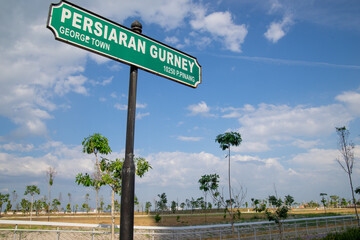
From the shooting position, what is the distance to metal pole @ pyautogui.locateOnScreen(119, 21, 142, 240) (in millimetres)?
2816

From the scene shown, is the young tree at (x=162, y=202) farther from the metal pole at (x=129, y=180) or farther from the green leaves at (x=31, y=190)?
the metal pole at (x=129, y=180)

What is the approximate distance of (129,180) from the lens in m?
2.95

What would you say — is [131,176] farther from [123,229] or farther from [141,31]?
[141,31]

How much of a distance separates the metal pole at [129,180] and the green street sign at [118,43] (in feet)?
1.39

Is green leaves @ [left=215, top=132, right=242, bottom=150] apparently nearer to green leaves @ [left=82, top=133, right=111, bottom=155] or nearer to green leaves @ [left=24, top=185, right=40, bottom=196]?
green leaves @ [left=82, top=133, right=111, bottom=155]

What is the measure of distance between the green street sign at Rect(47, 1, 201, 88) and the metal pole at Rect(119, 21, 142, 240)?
42 centimetres

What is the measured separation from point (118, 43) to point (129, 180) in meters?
1.70

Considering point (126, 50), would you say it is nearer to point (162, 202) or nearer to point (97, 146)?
point (97, 146)

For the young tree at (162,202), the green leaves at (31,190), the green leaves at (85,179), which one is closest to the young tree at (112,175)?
the green leaves at (85,179)

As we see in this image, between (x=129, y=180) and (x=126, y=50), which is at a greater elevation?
(x=126, y=50)

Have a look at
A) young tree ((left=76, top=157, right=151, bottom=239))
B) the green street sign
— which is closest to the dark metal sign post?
the green street sign

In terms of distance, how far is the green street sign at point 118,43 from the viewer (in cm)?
296

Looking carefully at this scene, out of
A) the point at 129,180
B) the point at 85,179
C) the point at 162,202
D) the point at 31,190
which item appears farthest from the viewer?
the point at 162,202

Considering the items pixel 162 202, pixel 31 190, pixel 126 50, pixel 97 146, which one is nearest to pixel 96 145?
pixel 97 146
